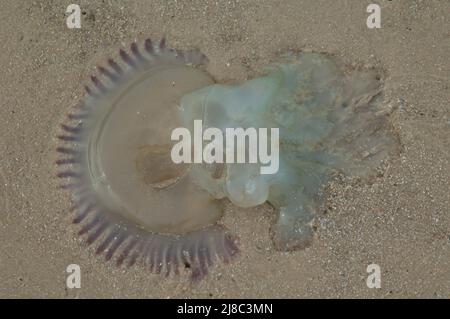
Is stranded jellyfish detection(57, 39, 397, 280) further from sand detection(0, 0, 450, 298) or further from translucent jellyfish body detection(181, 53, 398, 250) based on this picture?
sand detection(0, 0, 450, 298)

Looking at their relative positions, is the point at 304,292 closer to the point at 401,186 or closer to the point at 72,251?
the point at 401,186

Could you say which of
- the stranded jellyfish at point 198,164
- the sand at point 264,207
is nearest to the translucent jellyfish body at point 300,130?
the stranded jellyfish at point 198,164

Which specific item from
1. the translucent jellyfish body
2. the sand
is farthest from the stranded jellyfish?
the sand

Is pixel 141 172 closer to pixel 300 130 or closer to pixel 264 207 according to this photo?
pixel 264 207

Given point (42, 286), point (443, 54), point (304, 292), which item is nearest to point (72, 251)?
point (42, 286)

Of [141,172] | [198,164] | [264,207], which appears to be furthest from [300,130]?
[141,172]

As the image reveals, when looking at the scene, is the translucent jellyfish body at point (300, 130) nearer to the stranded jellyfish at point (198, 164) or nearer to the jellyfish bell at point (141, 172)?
the stranded jellyfish at point (198, 164)
